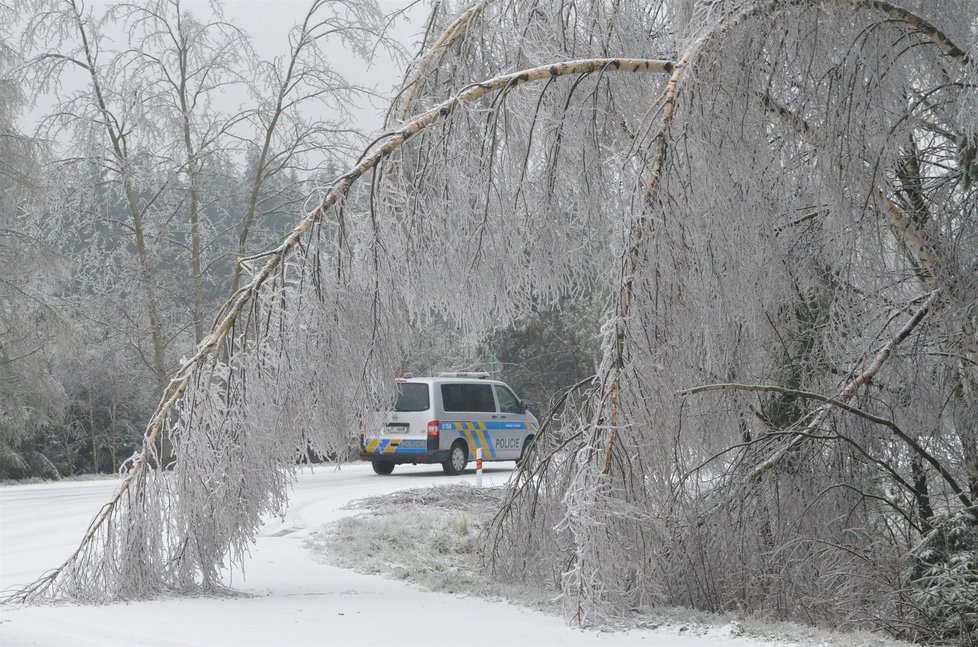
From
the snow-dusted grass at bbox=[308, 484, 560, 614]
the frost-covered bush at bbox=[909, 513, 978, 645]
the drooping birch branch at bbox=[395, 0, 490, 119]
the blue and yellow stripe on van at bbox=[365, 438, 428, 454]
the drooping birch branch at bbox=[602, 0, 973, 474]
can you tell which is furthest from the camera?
the blue and yellow stripe on van at bbox=[365, 438, 428, 454]

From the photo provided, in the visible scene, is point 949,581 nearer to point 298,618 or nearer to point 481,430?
point 298,618

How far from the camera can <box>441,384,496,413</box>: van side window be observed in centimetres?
2045

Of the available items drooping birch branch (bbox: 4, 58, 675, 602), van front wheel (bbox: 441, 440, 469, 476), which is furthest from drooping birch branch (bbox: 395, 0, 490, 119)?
van front wheel (bbox: 441, 440, 469, 476)

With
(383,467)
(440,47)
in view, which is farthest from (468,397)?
(440,47)

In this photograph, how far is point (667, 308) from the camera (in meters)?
5.95

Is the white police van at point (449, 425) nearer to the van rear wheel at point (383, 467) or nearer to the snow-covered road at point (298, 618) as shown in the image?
the van rear wheel at point (383, 467)

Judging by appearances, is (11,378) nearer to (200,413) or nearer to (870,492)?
(200,413)

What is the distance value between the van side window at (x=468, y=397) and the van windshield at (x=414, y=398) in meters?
0.33

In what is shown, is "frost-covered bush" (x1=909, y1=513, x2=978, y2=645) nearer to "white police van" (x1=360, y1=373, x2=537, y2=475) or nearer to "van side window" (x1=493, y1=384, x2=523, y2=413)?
"white police van" (x1=360, y1=373, x2=537, y2=475)

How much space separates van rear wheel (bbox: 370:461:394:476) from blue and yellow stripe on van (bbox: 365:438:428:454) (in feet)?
2.22

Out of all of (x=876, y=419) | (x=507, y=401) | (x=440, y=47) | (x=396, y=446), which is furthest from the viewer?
(x=507, y=401)

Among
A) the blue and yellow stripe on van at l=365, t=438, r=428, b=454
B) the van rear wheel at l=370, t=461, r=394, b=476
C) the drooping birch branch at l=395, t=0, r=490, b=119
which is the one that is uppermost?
the drooping birch branch at l=395, t=0, r=490, b=119

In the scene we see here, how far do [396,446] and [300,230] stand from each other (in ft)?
45.2

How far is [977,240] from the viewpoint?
7207 millimetres
